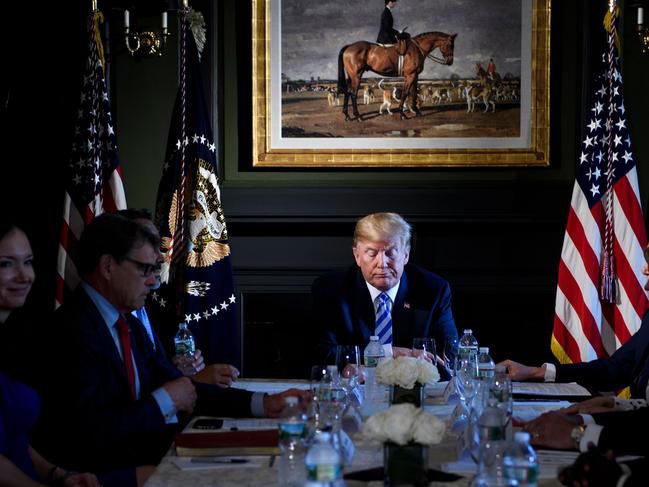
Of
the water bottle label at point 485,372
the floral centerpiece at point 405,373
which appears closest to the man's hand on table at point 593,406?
the water bottle label at point 485,372

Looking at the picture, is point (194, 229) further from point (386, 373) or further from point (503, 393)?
point (503, 393)

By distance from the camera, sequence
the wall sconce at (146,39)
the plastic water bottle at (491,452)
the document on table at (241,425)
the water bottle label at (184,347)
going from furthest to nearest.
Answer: the wall sconce at (146,39)
the water bottle label at (184,347)
the document on table at (241,425)
the plastic water bottle at (491,452)

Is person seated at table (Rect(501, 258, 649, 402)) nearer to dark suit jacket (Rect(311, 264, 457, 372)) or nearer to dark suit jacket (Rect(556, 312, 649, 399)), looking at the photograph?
dark suit jacket (Rect(556, 312, 649, 399))

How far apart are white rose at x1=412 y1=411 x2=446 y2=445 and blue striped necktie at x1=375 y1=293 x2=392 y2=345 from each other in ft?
7.98

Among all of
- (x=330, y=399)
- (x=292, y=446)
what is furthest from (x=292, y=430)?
(x=330, y=399)

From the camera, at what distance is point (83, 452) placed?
9.86 ft

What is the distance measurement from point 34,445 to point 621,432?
184 centimetres

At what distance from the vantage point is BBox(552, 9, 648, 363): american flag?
5273 millimetres

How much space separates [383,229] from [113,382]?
185cm

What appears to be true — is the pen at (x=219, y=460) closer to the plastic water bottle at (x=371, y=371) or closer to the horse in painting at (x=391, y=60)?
the plastic water bottle at (x=371, y=371)

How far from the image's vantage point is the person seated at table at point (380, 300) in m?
4.64

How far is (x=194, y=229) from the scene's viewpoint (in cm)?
526

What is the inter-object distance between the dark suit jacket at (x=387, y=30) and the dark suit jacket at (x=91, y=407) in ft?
10.5

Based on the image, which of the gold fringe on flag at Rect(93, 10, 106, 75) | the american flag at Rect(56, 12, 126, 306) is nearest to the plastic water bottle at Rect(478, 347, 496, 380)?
the american flag at Rect(56, 12, 126, 306)
